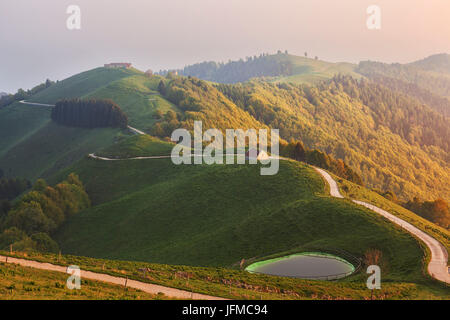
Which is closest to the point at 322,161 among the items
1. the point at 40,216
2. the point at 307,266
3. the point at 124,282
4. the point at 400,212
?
the point at 400,212

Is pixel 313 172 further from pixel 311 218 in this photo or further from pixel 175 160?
pixel 175 160

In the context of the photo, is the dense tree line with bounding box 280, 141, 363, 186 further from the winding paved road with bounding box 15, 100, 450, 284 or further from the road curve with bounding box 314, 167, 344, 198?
the winding paved road with bounding box 15, 100, 450, 284

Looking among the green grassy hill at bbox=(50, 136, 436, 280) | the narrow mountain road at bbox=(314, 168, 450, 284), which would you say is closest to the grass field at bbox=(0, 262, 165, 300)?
the green grassy hill at bbox=(50, 136, 436, 280)

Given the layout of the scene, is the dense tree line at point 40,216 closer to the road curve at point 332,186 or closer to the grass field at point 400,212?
the road curve at point 332,186

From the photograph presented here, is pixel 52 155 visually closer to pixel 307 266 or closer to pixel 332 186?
pixel 332 186

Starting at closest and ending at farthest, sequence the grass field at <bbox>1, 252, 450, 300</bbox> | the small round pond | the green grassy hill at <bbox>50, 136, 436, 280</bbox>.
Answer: the grass field at <bbox>1, 252, 450, 300</bbox> < the small round pond < the green grassy hill at <bbox>50, 136, 436, 280</bbox>

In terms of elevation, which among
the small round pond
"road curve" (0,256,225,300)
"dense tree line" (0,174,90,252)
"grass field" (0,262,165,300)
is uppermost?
"grass field" (0,262,165,300)

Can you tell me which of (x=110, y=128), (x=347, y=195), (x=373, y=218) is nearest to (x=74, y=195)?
(x=347, y=195)
